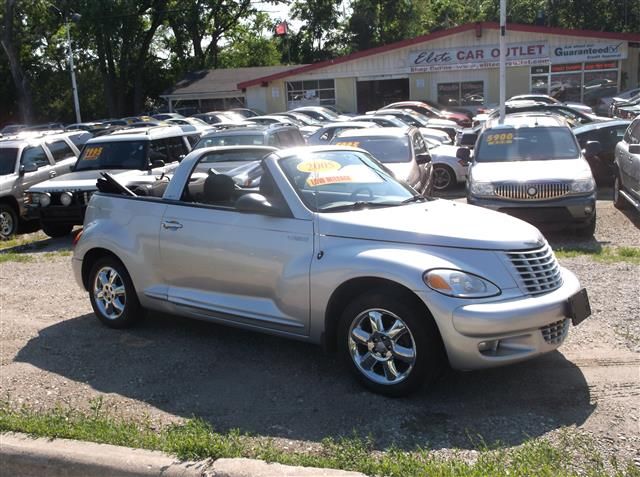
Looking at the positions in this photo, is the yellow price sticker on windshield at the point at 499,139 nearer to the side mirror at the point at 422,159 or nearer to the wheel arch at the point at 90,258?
the side mirror at the point at 422,159

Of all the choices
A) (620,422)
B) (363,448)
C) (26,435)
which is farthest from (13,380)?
(620,422)

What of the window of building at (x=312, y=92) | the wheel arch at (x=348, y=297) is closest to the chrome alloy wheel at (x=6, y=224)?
the wheel arch at (x=348, y=297)

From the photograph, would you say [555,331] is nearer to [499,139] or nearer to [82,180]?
[499,139]

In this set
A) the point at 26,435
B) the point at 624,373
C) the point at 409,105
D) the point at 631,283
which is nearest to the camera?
the point at 26,435

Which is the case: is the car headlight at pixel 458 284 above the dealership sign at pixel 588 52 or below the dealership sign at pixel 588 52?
below

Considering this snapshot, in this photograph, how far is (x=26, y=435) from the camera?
4.48 m

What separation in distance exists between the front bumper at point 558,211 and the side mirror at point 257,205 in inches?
Result: 207

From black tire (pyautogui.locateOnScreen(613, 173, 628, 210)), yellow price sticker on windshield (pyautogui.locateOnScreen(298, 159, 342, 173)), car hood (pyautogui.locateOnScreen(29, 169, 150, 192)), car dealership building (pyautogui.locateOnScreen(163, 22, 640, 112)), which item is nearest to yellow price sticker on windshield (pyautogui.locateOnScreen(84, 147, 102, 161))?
car hood (pyautogui.locateOnScreen(29, 169, 150, 192))

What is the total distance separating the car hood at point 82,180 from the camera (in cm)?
1181

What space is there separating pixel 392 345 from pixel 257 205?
4.88 feet

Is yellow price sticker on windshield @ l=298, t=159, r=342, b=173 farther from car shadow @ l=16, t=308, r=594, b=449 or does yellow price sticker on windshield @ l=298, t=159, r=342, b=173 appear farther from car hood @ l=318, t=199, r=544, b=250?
car shadow @ l=16, t=308, r=594, b=449

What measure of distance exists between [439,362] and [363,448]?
0.89 metres

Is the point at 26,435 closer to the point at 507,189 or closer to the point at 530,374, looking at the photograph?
the point at 530,374

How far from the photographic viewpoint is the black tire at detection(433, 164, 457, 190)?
50.9 feet
